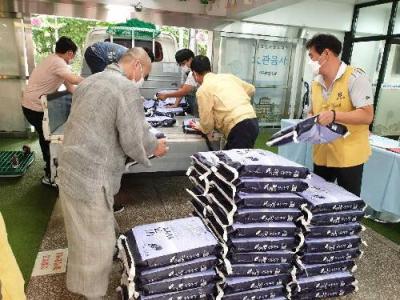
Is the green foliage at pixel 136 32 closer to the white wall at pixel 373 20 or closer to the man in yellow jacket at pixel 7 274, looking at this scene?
the man in yellow jacket at pixel 7 274

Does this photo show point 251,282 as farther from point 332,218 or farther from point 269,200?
point 332,218

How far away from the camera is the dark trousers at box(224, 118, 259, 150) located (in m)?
2.73

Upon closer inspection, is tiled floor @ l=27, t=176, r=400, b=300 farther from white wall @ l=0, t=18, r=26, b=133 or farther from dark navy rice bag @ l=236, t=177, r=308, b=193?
white wall @ l=0, t=18, r=26, b=133

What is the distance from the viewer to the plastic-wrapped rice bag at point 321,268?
6.03 ft

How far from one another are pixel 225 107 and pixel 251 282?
1474 mm

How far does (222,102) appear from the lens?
2678 millimetres

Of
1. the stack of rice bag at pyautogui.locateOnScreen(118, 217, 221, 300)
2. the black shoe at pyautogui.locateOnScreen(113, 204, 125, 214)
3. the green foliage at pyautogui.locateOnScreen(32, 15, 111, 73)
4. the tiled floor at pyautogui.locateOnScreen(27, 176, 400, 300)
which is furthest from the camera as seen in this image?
the green foliage at pyautogui.locateOnScreen(32, 15, 111, 73)

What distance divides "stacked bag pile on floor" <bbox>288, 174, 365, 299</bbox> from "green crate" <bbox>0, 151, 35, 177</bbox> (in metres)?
3.46

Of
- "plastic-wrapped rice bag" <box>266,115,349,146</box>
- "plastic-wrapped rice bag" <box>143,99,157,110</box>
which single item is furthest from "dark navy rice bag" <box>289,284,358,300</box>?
"plastic-wrapped rice bag" <box>143,99,157,110</box>

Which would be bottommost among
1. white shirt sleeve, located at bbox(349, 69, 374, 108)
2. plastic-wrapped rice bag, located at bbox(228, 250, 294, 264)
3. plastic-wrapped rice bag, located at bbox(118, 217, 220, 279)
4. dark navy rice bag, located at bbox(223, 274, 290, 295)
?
dark navy rice bag, located at bbox(223, 274, 290, 295)

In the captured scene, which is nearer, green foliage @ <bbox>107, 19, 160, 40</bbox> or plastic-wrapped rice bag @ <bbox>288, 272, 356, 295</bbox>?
plastic-wrapped rice bag @ <bbox>288, 272, 356, 295</bbox>

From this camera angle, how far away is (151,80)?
4.31m

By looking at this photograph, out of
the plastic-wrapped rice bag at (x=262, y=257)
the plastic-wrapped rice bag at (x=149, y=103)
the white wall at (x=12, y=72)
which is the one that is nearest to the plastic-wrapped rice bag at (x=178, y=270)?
the plastic-wrapped rice bag at (x=262, y=257)

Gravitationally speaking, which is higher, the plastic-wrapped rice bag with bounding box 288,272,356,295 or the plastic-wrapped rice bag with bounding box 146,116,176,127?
the plastic-wrapped rice bag with bounding box 146,116,176,127
